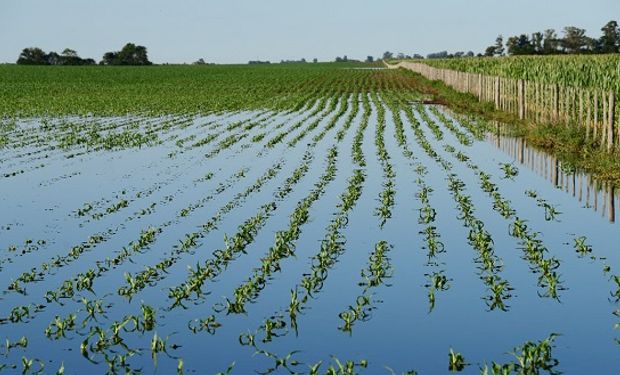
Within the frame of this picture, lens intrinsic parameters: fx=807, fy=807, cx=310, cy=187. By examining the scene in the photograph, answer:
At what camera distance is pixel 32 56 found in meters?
173

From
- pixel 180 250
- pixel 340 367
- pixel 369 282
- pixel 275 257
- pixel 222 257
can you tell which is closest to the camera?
pixel 340 367

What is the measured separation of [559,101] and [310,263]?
15840 millimetres

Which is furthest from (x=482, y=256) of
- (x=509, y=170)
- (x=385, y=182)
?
(x=509, y=170)

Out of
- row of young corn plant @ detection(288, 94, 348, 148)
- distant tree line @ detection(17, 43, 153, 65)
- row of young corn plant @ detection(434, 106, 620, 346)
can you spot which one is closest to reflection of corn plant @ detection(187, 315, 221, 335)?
row of young corn plant @ detection(434, 106, 620, 346)

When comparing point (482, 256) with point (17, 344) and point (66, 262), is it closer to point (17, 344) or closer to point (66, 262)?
point (66, 262)

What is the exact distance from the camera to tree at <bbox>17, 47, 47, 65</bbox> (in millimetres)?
170875

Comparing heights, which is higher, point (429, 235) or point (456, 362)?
point (456, 362)

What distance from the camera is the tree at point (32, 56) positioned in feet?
561

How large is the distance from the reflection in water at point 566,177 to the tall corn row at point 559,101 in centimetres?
132

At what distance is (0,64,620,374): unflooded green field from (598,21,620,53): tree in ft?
437

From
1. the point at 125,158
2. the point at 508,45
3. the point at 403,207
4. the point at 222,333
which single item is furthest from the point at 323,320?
the point at 508,45

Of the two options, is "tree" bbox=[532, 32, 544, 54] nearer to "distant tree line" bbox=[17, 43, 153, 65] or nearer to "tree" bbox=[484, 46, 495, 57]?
"tree" bbox=[484, 46, 495, 57]

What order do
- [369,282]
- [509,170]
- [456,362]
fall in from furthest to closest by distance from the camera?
[509,170] < [369,282] < [456,362]

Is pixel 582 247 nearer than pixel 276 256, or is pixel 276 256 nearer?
pixel 276 256
